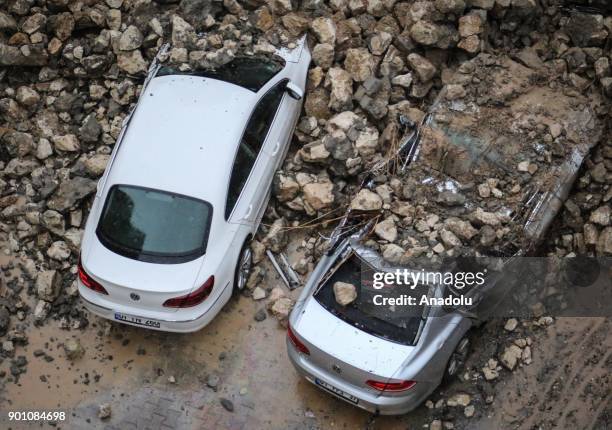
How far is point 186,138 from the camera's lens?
23.8ft

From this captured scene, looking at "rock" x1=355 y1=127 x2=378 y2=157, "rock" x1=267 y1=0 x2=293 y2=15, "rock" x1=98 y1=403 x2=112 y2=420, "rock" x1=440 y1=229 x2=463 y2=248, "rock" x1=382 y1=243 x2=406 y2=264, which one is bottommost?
"rock" x1=98 y1=403 x2=112 y2=420

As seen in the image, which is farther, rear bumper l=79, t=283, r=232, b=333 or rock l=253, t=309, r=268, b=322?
rock l=253, t=309, r=268, b=322

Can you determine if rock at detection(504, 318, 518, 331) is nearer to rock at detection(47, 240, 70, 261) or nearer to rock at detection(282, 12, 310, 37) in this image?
rock at detection(282, 12, 310, 37)

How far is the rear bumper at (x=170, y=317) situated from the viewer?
696cm

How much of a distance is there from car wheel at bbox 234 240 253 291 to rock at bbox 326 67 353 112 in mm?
1899

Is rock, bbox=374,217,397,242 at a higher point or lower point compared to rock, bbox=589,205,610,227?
lower

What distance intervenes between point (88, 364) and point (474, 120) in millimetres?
4886

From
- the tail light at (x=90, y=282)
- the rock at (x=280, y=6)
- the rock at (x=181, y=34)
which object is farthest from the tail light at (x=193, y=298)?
the rock at (x=280, y=6)

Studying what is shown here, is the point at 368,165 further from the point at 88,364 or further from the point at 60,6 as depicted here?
the point at 60,6

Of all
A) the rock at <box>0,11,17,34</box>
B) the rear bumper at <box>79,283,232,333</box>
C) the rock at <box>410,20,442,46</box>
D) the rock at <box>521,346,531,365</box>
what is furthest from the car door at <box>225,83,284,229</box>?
the rock at <box>0,11,17,34</box>

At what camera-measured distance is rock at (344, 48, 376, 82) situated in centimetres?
836

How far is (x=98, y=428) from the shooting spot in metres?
7.11

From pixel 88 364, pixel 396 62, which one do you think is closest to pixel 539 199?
pixel 396 62

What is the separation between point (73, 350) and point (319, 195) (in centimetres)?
300
